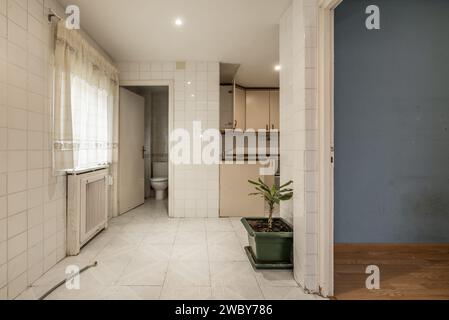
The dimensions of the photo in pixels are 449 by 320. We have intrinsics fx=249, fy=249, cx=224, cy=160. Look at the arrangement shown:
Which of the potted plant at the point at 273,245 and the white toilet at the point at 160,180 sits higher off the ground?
the white toilet at the point at 160,180

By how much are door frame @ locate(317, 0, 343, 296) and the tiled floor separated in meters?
0.24

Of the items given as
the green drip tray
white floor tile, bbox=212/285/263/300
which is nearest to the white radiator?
white floor tile, bbox=212/285/263/300

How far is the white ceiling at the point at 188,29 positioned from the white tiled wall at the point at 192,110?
16cm

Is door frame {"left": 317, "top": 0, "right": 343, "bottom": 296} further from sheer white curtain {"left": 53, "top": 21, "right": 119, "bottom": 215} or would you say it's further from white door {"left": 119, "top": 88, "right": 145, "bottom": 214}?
white door {"left": 119, "top": 88, "right": 145, "bottom": 214}

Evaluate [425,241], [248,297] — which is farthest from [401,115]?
[248,297]

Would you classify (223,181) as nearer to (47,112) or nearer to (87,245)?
(87,245)

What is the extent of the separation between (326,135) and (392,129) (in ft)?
4.29

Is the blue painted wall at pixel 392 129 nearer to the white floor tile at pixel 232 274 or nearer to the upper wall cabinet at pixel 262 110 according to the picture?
the white floor tile at pixel 232 274

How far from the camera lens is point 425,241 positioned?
2520 mm

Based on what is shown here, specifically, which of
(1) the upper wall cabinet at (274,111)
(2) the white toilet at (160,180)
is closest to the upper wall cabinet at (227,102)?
(1) the upper wall cabinet at (274,111)

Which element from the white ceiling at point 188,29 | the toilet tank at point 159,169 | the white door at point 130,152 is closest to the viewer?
the white ceiling at point 188,29

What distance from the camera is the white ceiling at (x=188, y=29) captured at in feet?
7.63

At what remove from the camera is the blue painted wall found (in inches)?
99.1

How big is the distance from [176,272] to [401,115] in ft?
8.64
